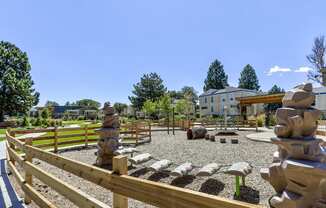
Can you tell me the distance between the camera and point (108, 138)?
8680 mm

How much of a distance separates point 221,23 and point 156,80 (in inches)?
1692

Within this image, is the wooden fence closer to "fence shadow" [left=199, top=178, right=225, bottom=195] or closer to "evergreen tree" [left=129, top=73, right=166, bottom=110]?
"fence shadow" [left=199, top=178, right=225, bottom=195]

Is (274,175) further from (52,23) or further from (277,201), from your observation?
(52,23)

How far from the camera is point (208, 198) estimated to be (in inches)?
55.7

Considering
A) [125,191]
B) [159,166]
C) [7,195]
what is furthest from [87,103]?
[125,191]

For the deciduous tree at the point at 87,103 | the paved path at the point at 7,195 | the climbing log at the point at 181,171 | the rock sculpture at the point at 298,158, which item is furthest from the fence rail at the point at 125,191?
the deciduous tree at the point at 87,103

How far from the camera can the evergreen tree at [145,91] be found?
61438 millimetres

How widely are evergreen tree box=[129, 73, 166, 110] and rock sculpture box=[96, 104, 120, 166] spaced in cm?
5202

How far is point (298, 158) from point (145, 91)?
198ft

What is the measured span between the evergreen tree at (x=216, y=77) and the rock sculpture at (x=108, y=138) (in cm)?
6228

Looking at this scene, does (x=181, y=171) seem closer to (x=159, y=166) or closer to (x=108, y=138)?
(x=159, y=166)

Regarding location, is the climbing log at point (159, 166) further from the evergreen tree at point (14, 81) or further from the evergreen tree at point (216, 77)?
the evergreen tree at point (216, 77)

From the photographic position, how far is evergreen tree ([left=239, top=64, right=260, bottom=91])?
70.9 m

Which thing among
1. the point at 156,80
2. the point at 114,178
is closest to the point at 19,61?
the point at 156,80
